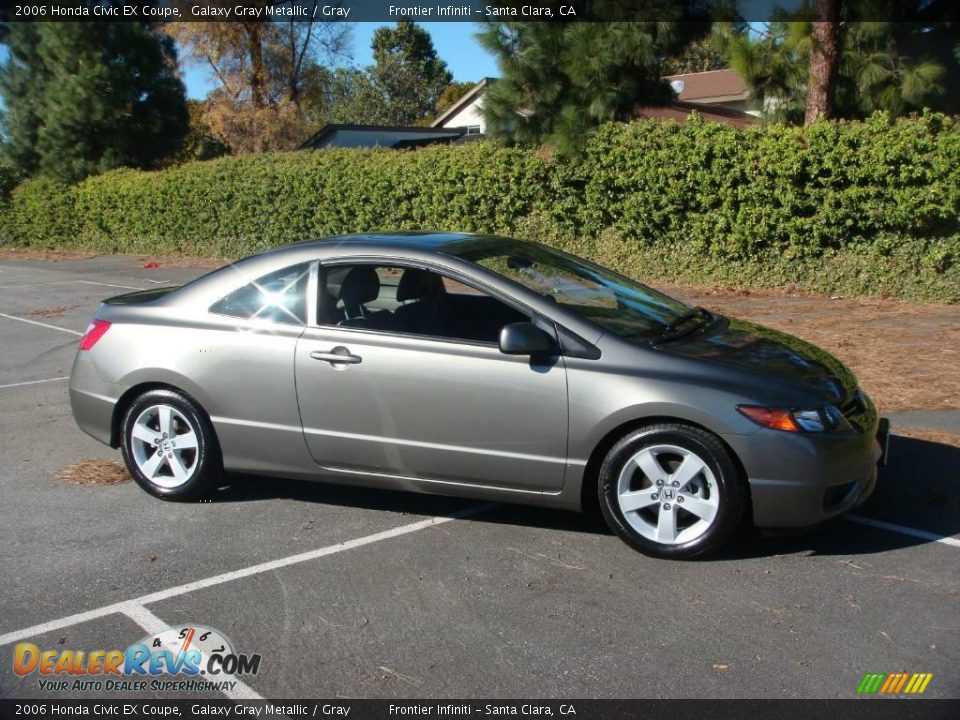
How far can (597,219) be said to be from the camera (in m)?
16.4

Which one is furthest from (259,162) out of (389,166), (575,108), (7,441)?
(7,441)

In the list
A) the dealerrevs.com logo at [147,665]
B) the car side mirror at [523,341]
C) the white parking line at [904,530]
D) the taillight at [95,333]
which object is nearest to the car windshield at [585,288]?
the car side mirror at [523,341]

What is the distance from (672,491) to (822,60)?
1160 centimetres

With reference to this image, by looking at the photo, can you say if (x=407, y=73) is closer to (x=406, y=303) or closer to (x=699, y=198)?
(x=699, y=198)

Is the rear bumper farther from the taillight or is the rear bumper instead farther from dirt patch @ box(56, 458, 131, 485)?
dirt patch @ box(56, 458, 131, 485)

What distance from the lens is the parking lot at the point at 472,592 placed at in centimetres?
372

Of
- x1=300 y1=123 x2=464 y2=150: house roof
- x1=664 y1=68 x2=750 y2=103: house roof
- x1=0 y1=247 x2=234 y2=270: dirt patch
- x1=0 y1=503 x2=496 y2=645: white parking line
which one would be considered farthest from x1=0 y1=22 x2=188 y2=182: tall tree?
x1=0 y1=503 x2=496 y2=645: white parking line

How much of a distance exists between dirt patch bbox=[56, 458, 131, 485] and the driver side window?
6.56 feet

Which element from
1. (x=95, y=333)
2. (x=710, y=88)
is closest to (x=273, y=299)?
(x=95, y=333)

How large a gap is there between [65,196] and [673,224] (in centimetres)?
2282

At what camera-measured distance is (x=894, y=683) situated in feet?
11.8

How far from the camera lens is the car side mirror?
4.76 m

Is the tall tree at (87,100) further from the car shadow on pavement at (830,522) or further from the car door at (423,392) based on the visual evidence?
the car door at (423,392)

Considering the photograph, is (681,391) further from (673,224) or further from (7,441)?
(673,224)
